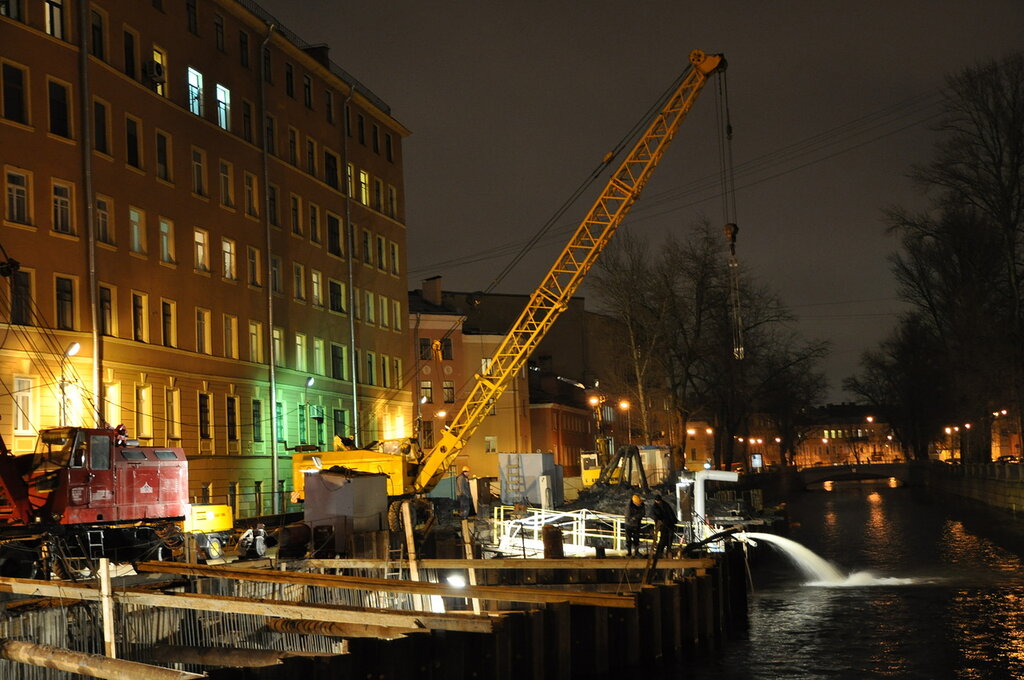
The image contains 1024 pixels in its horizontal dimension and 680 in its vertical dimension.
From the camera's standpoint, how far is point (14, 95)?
39.6m

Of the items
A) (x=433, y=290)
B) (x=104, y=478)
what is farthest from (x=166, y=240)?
(x=433, y=290)

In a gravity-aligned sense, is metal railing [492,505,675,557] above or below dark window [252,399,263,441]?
below

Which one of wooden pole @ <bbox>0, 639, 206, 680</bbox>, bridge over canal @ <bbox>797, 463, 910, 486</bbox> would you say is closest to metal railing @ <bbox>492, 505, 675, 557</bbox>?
wooden pole @ <bbox>0, 639, 206, 680</bbox>

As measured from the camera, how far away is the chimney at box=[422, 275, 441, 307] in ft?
301

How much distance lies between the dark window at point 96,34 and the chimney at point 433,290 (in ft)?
160

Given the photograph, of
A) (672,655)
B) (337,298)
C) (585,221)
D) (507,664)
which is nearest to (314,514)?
(672,655)

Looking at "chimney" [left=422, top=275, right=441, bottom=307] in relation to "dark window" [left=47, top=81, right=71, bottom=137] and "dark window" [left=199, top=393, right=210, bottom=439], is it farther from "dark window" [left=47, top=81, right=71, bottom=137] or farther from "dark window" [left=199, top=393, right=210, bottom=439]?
"dark window" [left=47, top=81, right=71, bottom=137]

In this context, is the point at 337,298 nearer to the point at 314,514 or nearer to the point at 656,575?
the point at 314,514

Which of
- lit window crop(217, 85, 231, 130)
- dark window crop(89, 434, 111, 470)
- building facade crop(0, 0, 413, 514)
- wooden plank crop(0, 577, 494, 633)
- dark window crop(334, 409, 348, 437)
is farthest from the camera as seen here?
dark window crop(334, 409, 348, 437)

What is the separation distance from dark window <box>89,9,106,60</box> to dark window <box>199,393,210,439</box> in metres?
13.9

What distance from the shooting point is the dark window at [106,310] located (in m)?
42.5

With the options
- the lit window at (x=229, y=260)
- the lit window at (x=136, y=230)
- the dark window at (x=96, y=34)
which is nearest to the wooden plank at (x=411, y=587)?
the lit window at (x=136, y=230)

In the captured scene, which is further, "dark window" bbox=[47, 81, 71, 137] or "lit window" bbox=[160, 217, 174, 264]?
"lit window" bbox=[160, 217, 174, 264]

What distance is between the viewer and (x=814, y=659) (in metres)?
23.9
